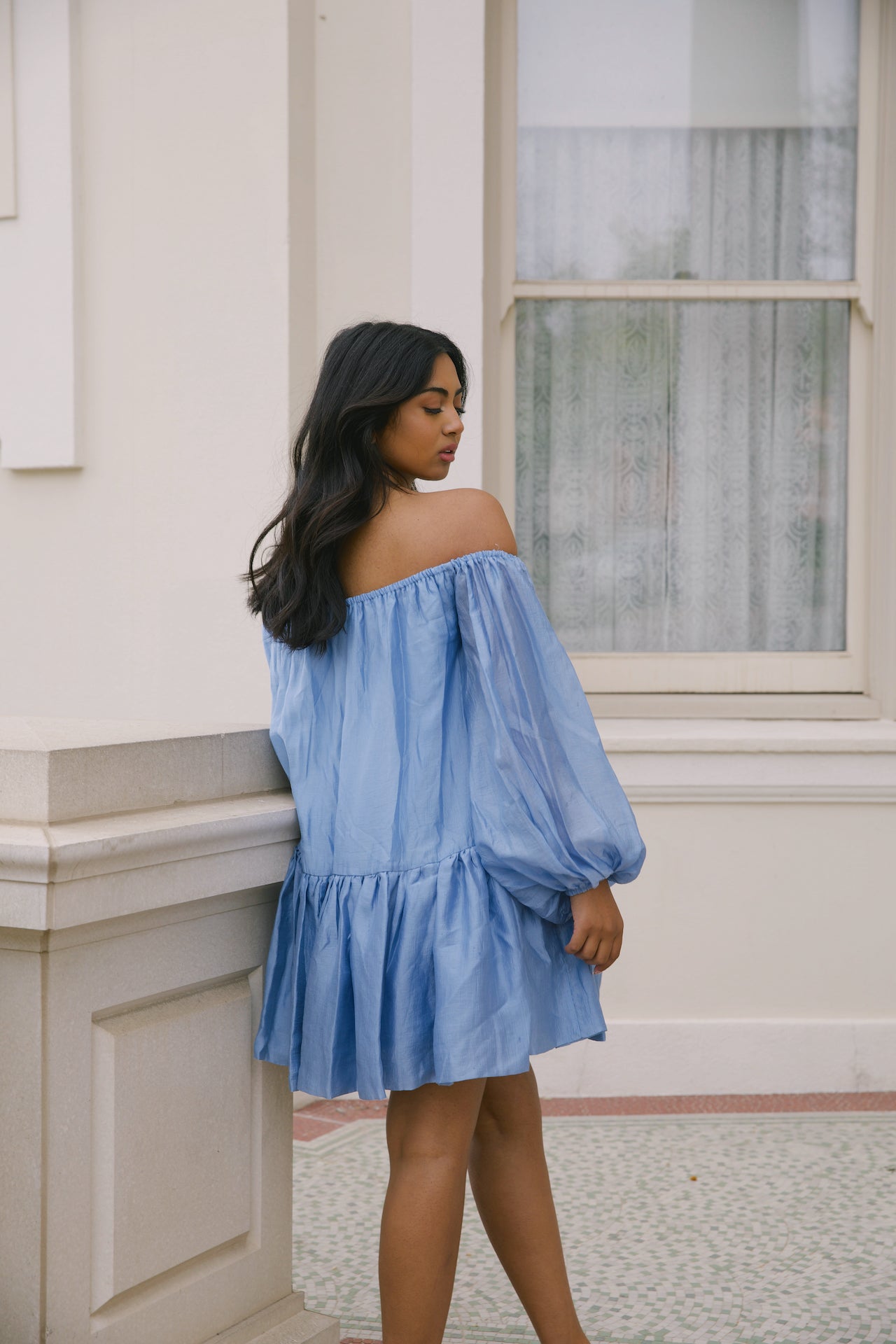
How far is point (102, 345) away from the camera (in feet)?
11.4

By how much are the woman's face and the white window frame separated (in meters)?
1.88

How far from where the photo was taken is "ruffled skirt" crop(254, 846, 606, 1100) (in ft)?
5.35

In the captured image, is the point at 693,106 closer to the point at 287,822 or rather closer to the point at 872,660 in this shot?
the point at 872,660

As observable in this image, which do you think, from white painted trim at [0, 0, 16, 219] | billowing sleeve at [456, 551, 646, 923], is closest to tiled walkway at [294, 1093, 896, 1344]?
billowing sleeve at [456, 551, 646, 923]

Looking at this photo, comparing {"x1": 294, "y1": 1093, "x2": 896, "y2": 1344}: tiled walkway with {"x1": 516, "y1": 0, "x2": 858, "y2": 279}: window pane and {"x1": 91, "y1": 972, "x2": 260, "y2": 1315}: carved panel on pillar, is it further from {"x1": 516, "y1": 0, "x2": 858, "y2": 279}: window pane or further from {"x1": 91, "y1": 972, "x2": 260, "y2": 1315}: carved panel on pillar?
{"x1": 516, "y1": 0, "x2": 858, "y2": 279}: window pane

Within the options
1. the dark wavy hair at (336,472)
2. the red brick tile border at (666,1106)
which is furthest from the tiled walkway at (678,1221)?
the dark wavy hair at (336,472)

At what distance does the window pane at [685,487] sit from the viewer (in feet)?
12.9

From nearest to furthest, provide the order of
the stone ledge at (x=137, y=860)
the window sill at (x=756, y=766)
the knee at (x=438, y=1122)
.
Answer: the stone ledge at (x=137, y=860)
the knee at (x=438, y=1122)
the window sill at (x=756, y=766)

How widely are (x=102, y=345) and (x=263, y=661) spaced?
0.95 m

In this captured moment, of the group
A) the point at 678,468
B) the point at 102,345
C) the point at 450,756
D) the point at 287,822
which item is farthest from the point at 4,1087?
the point at 678,468

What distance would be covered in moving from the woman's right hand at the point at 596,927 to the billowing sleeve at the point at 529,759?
3cm

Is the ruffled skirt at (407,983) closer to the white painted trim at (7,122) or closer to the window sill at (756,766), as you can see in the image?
the window sill at (756,766)

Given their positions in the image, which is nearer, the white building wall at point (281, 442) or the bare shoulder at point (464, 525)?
the bare shoulder at point (464, 525)

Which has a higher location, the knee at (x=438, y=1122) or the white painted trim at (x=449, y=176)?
the white painted trim at (x=449, y=176)
